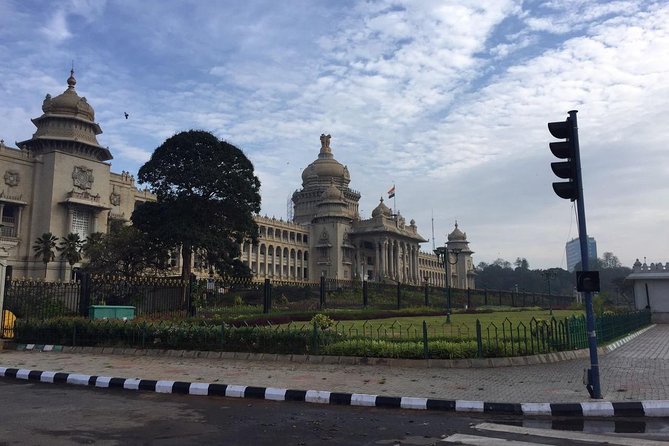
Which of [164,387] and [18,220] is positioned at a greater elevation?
[18,220]

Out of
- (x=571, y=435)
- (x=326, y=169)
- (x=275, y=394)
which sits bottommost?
(x=571, y=435)

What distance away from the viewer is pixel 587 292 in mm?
8508

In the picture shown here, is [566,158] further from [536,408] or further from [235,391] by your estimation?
[235,391]

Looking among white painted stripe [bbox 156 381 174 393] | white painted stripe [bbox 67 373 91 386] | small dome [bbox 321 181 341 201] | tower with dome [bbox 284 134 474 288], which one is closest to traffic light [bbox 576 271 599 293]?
white painted stripe [bbox 156 381 174 393]

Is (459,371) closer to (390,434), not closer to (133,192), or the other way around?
(390,434)

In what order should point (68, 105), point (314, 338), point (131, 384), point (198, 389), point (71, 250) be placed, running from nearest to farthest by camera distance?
point (198, 389)
point (131, 384)
point (314, 338)
point (71, 250)
point (68, 105)

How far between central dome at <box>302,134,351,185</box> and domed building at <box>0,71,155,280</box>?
43348 millimetres

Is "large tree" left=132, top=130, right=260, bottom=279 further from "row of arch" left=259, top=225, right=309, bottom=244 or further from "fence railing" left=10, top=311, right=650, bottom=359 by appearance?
"row of arch" left=259, top=225, right=309, bottom=244

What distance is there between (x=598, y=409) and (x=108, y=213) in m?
55.2

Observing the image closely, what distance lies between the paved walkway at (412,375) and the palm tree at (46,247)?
34.4 meters

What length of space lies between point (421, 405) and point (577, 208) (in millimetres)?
4204

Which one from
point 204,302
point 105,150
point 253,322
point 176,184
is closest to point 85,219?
point 105,150

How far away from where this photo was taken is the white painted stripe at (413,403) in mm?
8117

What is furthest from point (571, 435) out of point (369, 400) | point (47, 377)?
point (47, 377)
